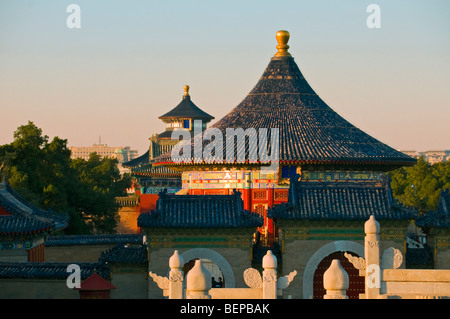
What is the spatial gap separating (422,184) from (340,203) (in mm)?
49861

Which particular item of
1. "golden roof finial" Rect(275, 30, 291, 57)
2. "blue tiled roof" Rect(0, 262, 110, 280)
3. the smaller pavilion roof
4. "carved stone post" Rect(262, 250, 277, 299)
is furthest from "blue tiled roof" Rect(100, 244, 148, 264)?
the smaller pavilion roof

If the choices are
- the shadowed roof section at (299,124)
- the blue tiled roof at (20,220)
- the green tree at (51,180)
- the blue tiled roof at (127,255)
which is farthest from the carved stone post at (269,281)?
the green tree at (51,180)

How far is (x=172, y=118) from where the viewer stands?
71.8 m

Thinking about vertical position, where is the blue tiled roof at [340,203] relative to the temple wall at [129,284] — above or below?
above

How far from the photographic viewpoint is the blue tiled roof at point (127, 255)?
98.3 feet

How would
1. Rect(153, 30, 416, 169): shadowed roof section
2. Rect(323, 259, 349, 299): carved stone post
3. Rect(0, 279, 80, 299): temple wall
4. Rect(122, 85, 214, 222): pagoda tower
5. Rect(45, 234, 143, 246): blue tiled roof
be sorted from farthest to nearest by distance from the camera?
Rect(122, 85, 214, 222): pagoda tower < Rect(45, 234, 143, 246): blue tiled roof < Rect(153, 30, 416, 169): shadowed roof section < Rect(0, 279, 80, 299): temple wall < Rect(323, 259, 349, 299): carved stone post

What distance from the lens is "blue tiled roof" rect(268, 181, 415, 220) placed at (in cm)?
3031

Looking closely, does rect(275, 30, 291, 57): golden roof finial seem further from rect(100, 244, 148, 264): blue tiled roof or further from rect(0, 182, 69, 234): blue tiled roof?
rect(100, 244, 148, 264): blue tiled roof

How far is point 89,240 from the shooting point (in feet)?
141

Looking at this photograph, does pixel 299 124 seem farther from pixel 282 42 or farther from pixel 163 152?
pixel 163 152

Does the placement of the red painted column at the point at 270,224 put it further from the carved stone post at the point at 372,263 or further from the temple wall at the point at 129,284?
the carved stone post at the point at 372,263

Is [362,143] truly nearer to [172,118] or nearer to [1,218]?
[1,218]

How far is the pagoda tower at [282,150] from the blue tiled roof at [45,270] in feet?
28.6

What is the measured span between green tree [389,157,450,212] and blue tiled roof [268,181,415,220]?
137 feet
